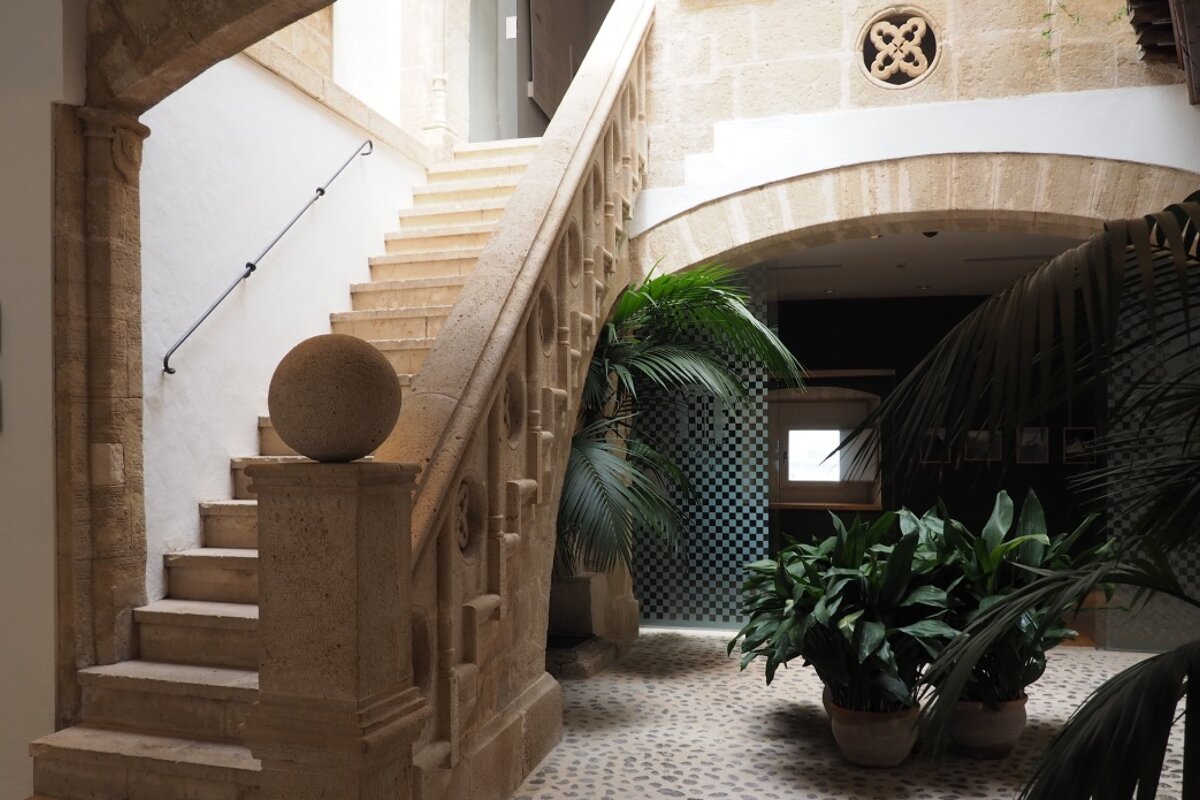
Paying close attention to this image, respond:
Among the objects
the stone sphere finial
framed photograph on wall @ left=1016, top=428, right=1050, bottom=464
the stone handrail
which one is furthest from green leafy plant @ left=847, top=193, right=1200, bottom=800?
framed photograph on wall @ left=1016, top=428, right=1050, bottom=464

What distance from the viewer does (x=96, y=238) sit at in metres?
3.48

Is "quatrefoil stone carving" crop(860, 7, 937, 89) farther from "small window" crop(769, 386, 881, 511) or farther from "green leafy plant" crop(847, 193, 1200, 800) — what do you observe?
"small window" crop(769, 386, 881, 511)

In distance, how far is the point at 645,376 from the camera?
533 cm

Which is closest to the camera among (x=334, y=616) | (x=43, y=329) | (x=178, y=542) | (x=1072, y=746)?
(x=1072, y=746)

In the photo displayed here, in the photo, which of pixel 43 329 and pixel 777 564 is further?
pixel 777 564

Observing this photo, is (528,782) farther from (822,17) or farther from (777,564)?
(822,17)

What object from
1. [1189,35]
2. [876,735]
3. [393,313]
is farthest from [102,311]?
[1189,35]

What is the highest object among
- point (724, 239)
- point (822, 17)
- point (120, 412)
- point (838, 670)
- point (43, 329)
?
point (822, 17)

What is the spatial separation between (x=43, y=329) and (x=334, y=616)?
194 centimetres

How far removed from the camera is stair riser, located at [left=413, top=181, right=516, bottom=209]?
227 inches

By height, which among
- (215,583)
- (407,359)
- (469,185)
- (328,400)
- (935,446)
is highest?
(469,185)

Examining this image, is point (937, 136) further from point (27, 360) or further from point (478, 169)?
point (27, 360)

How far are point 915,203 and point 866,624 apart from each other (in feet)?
8.85

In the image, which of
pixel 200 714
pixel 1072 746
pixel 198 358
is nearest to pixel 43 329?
pixel 198 358
